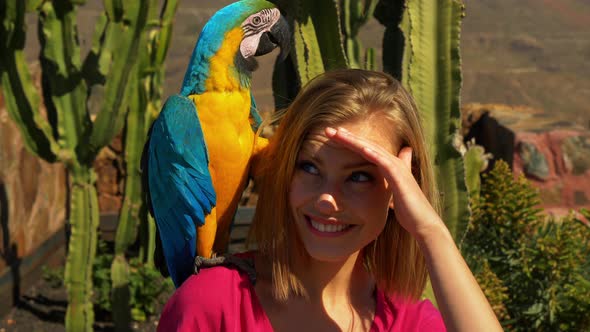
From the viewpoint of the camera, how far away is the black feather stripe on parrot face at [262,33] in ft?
4.04

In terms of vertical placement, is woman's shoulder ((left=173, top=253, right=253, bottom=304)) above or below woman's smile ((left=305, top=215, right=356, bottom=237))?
below

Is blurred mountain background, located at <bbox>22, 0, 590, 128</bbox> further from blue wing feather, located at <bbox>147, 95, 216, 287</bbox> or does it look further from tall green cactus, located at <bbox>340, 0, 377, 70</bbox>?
blue wing feather, located at <bbox>147, 95, 216, 287</bbox>

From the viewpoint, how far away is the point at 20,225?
3660 millimetres

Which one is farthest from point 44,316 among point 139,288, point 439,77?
point 439,77

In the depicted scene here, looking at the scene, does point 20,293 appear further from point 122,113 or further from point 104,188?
point 122,113

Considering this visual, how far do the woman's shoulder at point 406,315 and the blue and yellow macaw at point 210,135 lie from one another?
305 mm

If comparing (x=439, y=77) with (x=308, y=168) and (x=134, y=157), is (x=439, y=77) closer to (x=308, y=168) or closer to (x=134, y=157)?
(x=308, y=168)

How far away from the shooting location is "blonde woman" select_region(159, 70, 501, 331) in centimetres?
98

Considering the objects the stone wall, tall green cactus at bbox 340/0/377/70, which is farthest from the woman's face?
the stone wall

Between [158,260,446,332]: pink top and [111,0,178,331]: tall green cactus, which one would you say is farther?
[111,0,178,331]: tall green cactus

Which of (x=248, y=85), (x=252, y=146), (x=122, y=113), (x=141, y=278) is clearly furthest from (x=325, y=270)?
(x=141, y=278)

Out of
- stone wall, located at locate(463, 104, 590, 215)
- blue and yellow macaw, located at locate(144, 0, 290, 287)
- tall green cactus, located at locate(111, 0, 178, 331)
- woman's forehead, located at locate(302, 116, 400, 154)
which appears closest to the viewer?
woman's forehead, located at locate(302, 116, 400, 154)

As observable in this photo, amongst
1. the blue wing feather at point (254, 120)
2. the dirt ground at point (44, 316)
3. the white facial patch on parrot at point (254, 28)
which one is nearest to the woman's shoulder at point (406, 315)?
the blue wing feather at point (254, 120)

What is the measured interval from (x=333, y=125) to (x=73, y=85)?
1.83 metres
